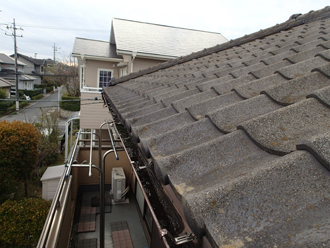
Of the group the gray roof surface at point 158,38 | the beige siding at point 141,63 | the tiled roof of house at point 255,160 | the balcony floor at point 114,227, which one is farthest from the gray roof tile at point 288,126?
the beige siding at point 141,63

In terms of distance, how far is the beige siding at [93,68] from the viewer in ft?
47.7

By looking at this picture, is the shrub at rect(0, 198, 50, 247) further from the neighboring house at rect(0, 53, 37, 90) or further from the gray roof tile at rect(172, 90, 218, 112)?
the neighboring house at rect(0, 53, 37, 90)

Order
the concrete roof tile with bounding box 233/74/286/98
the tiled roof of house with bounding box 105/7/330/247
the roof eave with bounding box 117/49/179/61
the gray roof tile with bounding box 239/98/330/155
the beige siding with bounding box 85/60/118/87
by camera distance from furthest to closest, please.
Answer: the beige siding with bounding box 85/60/118/87 → the roof eave with bounding box 117/49/179/61 → the concrete roof tile with bounding box 233/74/286/98 → the gray roof tile with bounding box 239/98/330/155 → the tiled roof of house with bounding box 105/7/330/247

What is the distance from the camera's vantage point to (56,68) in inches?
1700

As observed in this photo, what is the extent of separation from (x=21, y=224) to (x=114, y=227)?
8.91 feet

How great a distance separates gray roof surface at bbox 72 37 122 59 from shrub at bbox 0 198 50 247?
10.2 metres

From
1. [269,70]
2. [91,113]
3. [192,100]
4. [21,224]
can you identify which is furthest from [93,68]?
[269,70]

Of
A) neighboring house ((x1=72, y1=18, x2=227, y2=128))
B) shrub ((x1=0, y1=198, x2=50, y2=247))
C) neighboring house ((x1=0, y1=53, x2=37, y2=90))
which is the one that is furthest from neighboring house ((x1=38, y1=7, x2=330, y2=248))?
neighboring house ((x1=0, y1=53, x2=37, y2=90))

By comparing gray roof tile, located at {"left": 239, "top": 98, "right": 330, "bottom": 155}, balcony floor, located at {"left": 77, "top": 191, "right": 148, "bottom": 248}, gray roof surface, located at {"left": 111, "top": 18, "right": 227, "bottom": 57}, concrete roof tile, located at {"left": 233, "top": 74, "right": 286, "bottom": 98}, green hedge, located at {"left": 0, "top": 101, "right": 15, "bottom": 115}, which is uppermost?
gray roof surface, located at {"left": 111, "top": 18, "right": 227, "bottom": 57}

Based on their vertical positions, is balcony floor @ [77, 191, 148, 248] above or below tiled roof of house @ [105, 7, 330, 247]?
below

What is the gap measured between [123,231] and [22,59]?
210 ft

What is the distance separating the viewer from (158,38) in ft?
53.8

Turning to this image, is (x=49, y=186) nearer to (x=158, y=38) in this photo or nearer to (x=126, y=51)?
(x=126, y=51)

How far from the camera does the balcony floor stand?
6.34 meters
